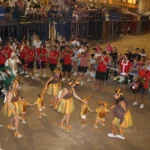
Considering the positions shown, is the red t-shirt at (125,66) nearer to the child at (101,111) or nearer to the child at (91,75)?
the child at (91,75)

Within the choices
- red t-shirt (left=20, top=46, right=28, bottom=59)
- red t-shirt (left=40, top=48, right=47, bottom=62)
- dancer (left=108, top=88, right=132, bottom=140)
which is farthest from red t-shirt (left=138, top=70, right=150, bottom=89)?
red t-shirt (left=20, top=46, right=28, bottom=59)

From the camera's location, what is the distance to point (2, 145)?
6562 mm

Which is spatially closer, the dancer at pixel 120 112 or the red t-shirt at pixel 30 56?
the dancer at pixel 120 112

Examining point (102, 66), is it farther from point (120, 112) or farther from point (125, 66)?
point (120, 112)

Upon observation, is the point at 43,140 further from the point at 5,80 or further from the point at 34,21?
the point at 34,21

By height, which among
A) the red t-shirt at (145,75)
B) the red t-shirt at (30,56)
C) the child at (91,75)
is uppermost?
the red t-shirt at (30,56)

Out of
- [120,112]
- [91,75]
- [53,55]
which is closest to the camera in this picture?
[120,112]

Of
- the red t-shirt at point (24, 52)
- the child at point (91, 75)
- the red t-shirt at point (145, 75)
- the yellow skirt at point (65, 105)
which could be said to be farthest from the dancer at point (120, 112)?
the red t-shirt at point (24, 52)

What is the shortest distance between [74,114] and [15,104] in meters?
2.51

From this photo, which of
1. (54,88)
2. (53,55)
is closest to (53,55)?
(53,55)

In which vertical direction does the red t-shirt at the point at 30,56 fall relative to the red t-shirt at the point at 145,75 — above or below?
above

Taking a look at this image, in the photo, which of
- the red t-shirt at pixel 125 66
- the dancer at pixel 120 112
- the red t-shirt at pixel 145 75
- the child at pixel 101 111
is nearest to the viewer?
the dancer at pixel 120 112

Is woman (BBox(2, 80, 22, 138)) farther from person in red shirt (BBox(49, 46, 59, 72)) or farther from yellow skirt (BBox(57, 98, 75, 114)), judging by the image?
person in red shirt (BBox(49, 46, 59, 72))

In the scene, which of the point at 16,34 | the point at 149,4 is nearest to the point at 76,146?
the point at 16,34
